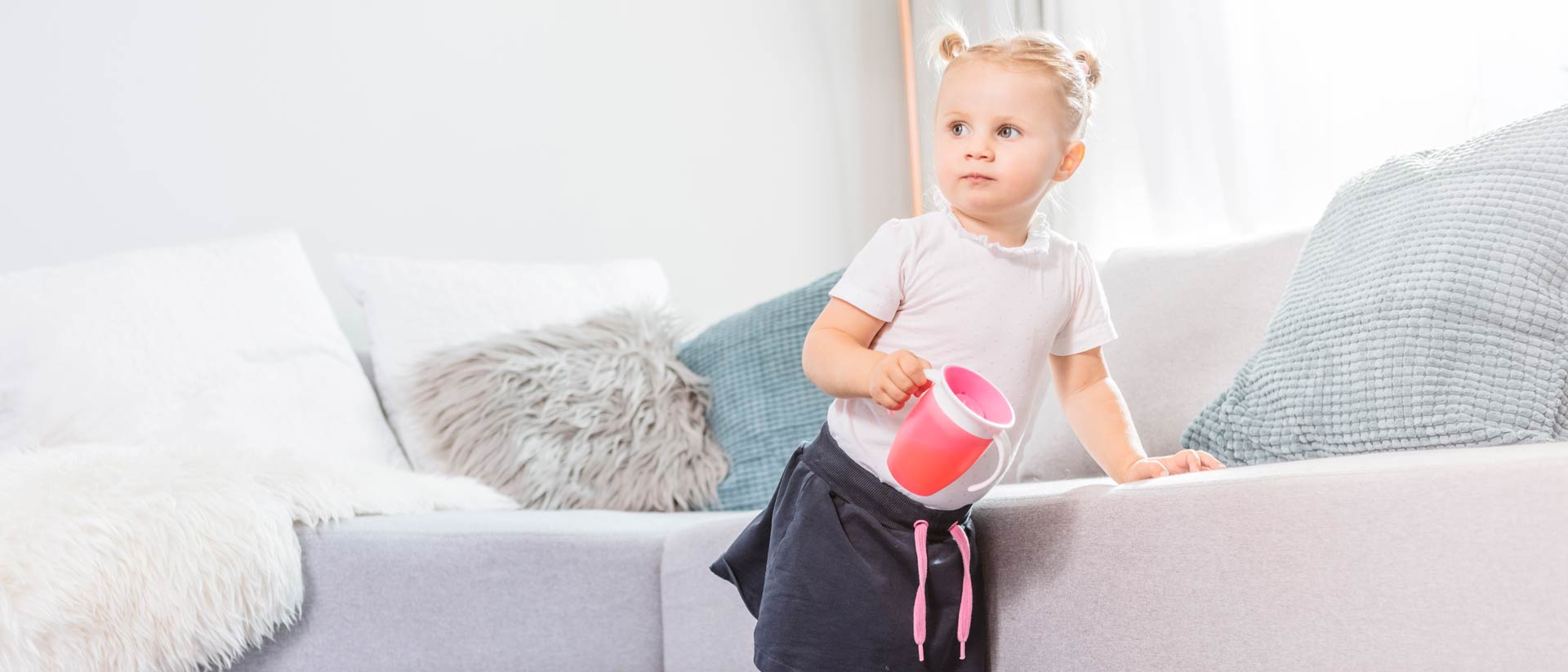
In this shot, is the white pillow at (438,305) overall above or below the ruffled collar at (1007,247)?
below

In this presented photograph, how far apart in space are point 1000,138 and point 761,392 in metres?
0.98

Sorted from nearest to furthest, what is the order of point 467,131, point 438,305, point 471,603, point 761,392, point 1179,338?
1. point 471,603
2. point 1179,338
3. point 761,392
4. point 438,305
5. point 467,131

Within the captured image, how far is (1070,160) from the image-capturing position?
108cm

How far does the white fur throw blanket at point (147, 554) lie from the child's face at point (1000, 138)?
3.00 feet

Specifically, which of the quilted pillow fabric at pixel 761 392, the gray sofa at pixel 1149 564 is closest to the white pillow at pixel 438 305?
the quilted pillow fabric at pixel 761 392

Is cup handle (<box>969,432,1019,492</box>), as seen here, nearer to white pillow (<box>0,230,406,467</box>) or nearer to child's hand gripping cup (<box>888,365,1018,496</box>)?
child's hand gripping cup (<box>888,365,1018,496</box>)

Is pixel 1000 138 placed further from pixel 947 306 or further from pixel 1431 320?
pixel 1431 320

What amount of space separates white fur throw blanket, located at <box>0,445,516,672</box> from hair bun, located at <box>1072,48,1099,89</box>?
105 centimetres

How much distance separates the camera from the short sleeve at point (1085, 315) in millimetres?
1104

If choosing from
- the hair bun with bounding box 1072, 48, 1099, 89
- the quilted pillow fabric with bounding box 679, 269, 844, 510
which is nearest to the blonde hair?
the hair bun with bounding box 1072, 48, 1099, 89

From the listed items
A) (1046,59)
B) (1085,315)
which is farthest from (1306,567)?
(1046,59)

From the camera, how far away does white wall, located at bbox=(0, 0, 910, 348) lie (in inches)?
84.2

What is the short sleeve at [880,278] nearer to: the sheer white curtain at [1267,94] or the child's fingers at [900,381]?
the child's fingers at [900,381]

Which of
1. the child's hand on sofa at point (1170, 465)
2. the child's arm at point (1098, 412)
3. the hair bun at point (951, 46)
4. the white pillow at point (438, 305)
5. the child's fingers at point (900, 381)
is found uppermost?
the hair bun at point (951, 46)
